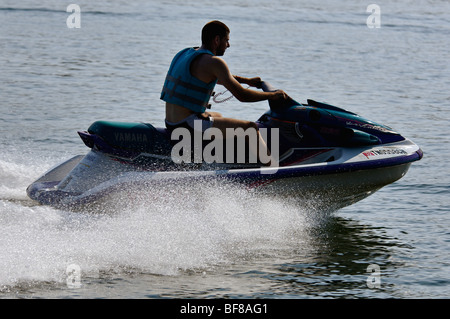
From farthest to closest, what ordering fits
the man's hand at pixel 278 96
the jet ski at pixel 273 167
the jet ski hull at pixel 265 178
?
the man's hand at pixel 278 96
the jet ski at pixel 273 167
the jet ski hull at pixel 265 178

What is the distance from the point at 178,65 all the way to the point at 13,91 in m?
8.39

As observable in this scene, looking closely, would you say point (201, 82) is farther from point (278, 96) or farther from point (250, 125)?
point (278, 96)

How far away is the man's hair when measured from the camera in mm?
6457

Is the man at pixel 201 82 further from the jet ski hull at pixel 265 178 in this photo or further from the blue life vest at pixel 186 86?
the jet ski hull at pixel 265 178

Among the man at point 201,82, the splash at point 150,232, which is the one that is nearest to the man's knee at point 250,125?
the man at point 201,82

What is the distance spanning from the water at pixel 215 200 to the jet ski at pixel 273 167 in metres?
0.16

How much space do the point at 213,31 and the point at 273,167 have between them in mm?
1248

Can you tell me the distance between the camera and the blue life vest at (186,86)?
646 centimetres

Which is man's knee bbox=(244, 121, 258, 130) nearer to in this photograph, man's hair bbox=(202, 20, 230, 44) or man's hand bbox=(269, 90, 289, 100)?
man's hand bbox=(269, 90, 289, 100)

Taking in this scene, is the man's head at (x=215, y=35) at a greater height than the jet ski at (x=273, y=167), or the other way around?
the man's head at (x=215, y=35)

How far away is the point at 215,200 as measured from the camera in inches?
259

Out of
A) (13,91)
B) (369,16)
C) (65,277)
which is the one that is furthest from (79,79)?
(369,16)

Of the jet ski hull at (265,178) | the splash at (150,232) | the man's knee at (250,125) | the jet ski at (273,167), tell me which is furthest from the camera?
the man's knee at (250,125)

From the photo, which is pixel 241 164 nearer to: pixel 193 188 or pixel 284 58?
pixel 193 188
